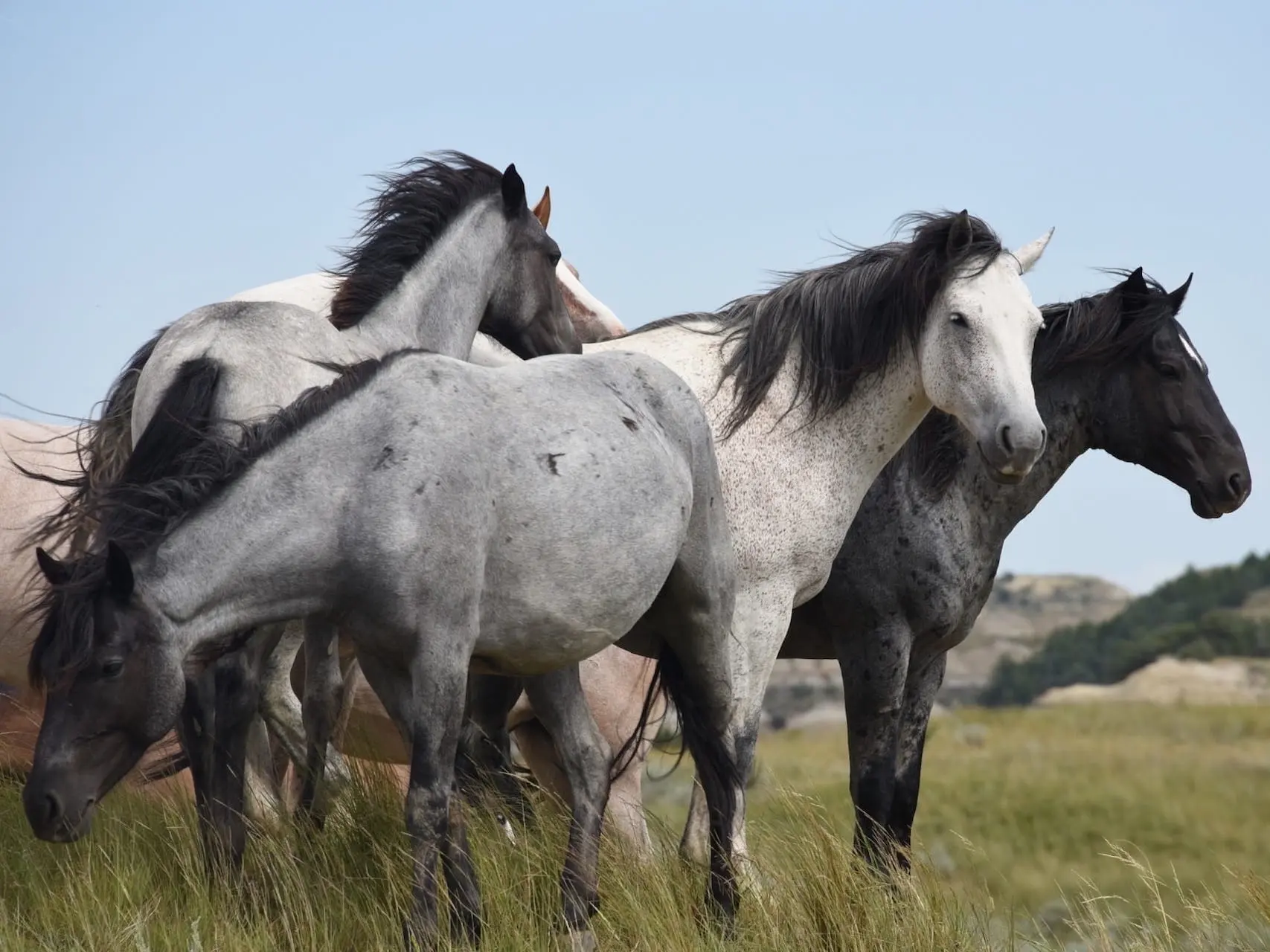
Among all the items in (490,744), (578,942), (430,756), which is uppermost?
(430,756)

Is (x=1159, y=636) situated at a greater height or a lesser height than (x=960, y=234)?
lesser

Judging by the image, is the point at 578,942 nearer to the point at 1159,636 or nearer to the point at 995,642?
the point at 1159,636

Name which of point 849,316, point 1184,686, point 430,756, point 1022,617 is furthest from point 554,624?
point 1022,617

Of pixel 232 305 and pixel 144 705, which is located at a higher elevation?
pixel 232 305

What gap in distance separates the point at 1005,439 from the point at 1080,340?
5.34 ft

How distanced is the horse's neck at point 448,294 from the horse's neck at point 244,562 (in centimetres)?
155

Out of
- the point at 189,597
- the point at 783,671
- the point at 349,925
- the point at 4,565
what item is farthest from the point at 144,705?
the point at 783,671

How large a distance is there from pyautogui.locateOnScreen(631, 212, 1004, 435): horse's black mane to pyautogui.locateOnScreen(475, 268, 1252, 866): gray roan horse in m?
0.71

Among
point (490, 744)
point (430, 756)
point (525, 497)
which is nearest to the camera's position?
point (430, 756)

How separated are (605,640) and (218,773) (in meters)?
1.25

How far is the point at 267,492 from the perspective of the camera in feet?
13.8

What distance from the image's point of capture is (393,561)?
412 cm

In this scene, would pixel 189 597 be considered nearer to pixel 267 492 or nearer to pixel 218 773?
pixel 267 492

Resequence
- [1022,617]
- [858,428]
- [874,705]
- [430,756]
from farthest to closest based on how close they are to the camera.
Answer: [1022,617] → [874,705] → [858,428] → [430,756]
